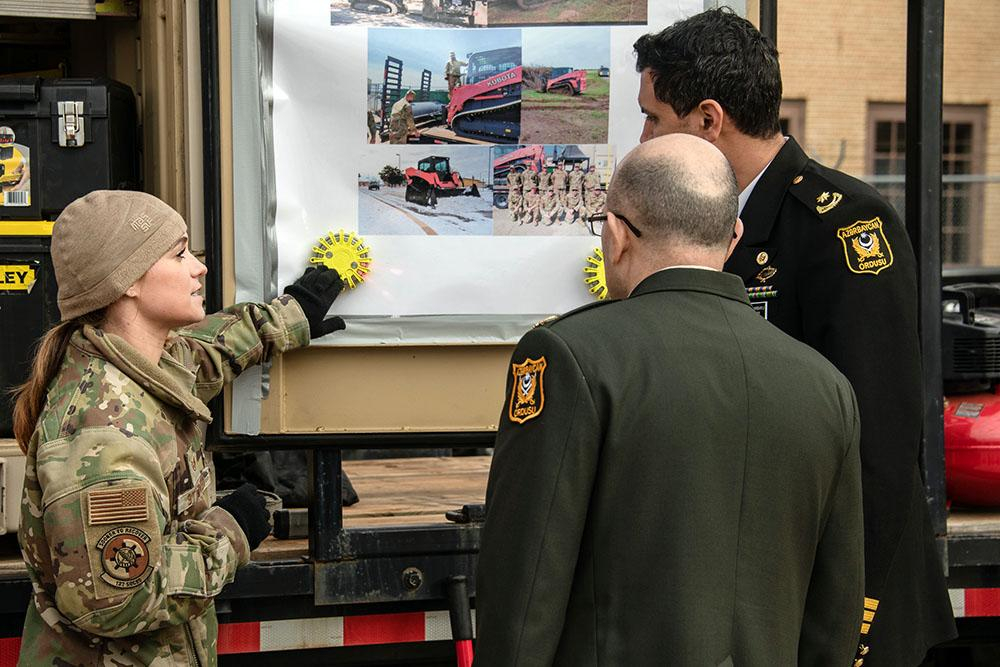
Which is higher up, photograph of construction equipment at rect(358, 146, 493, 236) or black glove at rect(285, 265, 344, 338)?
photograph of construction equipment at rect(358, 146, 493, 236)

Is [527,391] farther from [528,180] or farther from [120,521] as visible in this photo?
[528,180]

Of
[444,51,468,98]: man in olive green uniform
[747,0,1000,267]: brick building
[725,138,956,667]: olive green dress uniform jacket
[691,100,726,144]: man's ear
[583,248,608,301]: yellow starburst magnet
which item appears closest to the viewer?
[725,138,956,667]: olive green dress uniform jacket

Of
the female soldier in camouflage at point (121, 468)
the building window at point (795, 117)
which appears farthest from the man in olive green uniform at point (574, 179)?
the building window at point (795, 117)

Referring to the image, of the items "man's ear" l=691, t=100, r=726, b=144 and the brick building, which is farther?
the brick building

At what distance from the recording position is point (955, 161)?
1606cm

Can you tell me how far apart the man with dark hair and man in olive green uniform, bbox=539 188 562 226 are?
2.01ft

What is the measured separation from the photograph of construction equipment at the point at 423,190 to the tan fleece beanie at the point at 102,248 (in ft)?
2.18

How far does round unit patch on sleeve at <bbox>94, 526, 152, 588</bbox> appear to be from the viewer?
7.09ft

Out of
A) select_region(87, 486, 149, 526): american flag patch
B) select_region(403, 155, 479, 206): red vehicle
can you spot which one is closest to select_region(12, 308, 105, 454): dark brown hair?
select_region(87, 486, 149, 526): american flag patch

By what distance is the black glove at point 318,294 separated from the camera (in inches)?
114

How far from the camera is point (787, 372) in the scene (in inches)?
68.7

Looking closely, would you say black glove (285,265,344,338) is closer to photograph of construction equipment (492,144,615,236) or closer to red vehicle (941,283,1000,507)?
photograph of construction equipment (492,144,615,236)

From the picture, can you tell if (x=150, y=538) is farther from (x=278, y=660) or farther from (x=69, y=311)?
(x=278, y=660)

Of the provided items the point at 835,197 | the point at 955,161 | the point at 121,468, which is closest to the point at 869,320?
the point at 835,197
